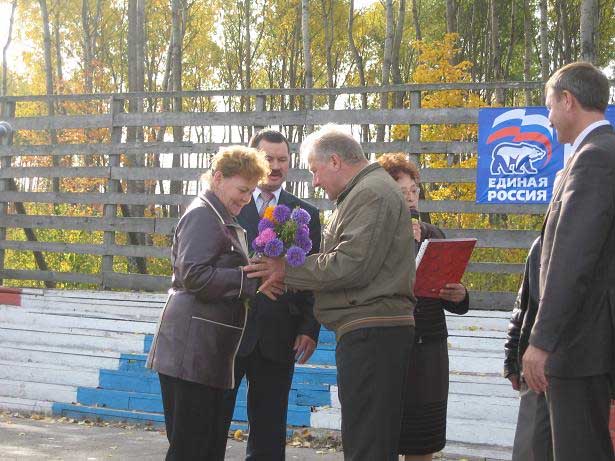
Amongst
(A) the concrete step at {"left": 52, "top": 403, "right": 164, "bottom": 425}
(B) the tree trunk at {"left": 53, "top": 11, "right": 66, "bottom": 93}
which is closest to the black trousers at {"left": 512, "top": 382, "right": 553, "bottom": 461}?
(A) the concrete step at {"left": 52, "top": 403, "right": 164, "bottom": 425}

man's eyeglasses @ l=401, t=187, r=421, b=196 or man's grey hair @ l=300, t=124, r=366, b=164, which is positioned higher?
man's grey hair @ l=300, t=124, r=366, b=164

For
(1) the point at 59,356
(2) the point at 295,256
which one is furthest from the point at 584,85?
(1) the point at 59,356

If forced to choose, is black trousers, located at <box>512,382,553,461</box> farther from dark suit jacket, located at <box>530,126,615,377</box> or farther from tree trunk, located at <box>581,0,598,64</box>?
tree trunk, located at <box>581,0,598,64</box>

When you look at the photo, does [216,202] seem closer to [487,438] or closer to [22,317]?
[487,438]

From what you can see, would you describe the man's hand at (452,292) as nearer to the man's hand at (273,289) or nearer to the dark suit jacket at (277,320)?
the dark suit jacket at (277,320)

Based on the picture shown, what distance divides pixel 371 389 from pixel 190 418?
782mm

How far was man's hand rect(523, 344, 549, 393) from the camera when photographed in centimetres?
353

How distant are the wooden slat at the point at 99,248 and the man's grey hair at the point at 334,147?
6.15 metres

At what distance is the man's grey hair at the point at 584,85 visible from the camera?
11.9 feet

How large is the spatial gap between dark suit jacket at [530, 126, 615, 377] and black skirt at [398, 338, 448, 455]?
151cm

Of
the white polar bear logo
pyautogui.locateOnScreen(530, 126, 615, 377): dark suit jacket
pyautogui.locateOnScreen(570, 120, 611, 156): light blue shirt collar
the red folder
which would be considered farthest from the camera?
the white polar bear logo

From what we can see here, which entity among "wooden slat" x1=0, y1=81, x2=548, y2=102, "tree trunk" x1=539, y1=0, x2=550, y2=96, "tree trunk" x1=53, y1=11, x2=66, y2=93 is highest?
"tree trunk" x1=53, y1=11, x2=66, y2=93

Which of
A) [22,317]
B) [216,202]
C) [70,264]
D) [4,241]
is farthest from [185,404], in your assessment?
[70,264]

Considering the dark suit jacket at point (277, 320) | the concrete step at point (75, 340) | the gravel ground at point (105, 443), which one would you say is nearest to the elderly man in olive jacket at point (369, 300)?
the dark suit jacket at point (277, 320)
